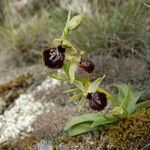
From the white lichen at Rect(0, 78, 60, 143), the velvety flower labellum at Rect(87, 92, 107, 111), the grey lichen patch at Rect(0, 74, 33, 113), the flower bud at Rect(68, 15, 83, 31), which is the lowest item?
the grey lichen patch at Rect(0, 74, 33, 113)

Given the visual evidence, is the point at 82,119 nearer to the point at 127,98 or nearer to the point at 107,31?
the point at 127,98

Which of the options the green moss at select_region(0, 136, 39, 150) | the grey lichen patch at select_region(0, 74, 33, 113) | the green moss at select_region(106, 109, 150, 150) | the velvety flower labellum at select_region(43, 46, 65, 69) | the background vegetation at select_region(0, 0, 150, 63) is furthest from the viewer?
the background vegetation at select_region(0, 0, 150, 63)

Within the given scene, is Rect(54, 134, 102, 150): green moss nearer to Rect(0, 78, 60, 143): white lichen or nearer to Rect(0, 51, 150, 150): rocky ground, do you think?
Rect(0, 51, 150, 150): rocky ground

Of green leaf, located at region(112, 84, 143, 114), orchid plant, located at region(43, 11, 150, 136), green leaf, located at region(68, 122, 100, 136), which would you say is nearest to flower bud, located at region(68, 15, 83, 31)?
orchid plant, located at region(43, 11, 150, 136)

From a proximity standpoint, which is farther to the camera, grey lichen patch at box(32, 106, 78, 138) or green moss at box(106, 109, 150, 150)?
grey lichen patch at box(32, 106, 78, 138)

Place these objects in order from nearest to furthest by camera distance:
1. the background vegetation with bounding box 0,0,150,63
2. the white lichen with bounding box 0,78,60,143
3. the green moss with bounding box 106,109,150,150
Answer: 1. the green moss with bounding box 106,109,150,150
2. the white lichen with bounding box 0,78,60,143
3. the background vegetation with bounding box 0,0,150,63

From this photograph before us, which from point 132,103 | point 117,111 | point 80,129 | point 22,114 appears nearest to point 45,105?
point 22,114

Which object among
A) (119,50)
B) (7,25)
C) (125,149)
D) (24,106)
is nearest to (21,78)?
(24,106)

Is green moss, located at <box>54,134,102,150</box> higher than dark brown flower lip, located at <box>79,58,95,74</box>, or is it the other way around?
dark brown flower lip, located at <box>79,58,95,74</box>

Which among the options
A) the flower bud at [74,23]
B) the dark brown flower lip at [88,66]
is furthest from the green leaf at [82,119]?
the flower bud at [74,23]
